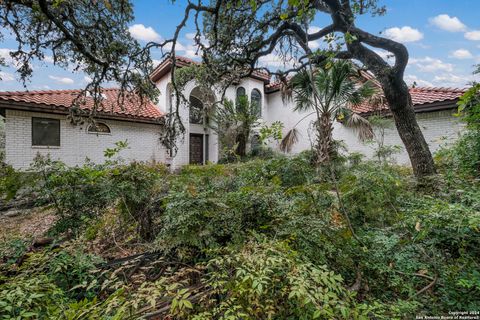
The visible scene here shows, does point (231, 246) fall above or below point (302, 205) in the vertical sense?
below

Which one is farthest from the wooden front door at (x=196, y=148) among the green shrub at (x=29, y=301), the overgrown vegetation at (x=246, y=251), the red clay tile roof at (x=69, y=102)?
the green shrub at (x=29, y=301)

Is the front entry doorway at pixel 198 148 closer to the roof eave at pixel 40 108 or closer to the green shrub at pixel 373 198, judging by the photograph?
the roof eave at pixel 40 108

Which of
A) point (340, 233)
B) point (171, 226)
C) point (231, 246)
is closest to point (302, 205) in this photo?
point (340, 233)

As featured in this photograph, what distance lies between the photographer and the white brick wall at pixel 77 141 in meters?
8.98

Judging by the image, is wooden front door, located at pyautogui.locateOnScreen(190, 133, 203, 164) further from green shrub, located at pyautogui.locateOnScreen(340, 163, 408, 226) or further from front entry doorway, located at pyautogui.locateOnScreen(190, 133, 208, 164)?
green shrub, located at pyautogui.locateOnScreen(340, 163, 408, 226)

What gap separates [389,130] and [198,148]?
1096cm

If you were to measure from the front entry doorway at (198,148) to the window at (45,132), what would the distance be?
696 centimetres

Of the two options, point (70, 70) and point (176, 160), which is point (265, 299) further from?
point (176, 160)

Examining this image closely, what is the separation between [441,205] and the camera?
1922 mm

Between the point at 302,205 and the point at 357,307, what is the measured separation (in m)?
1.52

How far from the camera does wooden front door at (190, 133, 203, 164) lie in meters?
14.9

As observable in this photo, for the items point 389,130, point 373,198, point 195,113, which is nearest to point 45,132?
point 195,113

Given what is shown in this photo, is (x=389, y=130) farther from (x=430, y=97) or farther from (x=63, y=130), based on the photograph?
(x=63, y=130)

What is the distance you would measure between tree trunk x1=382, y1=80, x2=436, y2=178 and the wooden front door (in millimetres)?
11476
